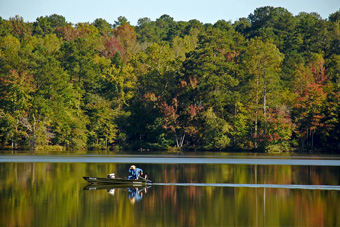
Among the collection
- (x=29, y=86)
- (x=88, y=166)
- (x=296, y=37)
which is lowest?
(x=88, y=166)

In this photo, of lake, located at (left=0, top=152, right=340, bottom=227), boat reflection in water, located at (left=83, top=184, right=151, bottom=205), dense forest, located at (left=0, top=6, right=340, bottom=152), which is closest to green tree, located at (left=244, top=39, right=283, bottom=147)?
dense forest, located at (left=0, top=6, right=340, bottom=152)

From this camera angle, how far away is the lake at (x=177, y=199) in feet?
76.8

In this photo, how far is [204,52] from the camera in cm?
8288

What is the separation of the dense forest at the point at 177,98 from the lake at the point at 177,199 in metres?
36.3

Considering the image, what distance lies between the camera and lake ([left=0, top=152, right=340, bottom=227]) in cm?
2342

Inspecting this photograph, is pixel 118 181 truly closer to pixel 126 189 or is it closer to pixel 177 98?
pixel 126 189

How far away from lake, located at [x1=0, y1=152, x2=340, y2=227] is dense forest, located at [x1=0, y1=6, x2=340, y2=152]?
36.3 m

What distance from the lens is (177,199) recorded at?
29344 millimetres

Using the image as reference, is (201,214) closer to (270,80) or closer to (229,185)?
(229,185)

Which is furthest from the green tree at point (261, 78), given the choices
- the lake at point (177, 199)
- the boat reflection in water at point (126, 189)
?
the boat reflection in water at point (126, 189)

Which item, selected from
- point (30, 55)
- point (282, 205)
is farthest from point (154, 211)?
point (30, 55)

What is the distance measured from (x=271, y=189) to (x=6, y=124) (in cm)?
5488

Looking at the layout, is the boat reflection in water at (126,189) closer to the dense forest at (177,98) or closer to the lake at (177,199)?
the lake at (177,199)

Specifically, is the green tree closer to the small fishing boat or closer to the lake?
the lake
